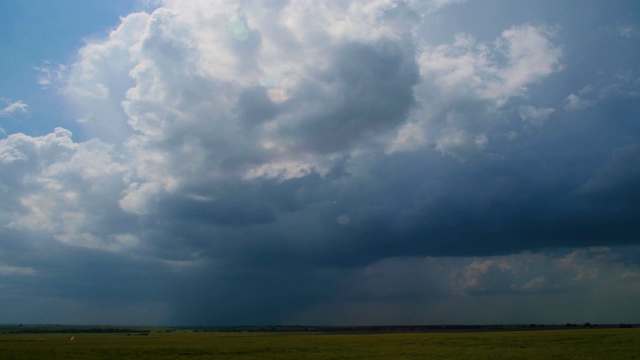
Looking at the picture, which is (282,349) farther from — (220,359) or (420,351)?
(420,351)

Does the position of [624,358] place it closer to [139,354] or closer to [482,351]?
[482,351]

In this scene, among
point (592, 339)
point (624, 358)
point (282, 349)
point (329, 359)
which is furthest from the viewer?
point (282, 349)

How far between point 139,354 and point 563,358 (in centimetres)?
5861

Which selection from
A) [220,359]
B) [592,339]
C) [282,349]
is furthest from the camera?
[282,349]

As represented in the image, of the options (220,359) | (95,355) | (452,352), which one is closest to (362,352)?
(452,352)

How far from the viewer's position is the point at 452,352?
6347 cm

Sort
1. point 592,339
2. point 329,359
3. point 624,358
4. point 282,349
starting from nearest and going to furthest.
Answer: point 624,358 → point 329,359 → point 592,339 → point 282,349

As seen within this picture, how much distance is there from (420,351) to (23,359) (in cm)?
5619

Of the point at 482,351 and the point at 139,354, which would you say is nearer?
the point at 482,351

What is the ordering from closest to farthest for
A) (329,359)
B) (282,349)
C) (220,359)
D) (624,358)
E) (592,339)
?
(624,358) → (329,359) → (220,359) → (592,339) → (282,349)

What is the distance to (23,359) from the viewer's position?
68375 mm

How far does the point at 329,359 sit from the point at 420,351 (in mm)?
14092

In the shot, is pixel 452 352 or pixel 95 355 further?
pixel 95 355

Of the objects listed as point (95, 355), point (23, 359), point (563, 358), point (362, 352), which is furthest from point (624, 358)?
point (23, 359)
